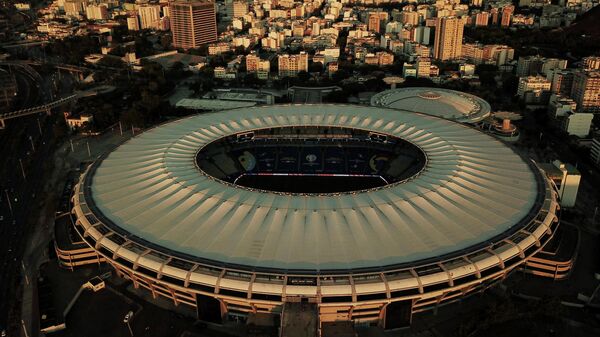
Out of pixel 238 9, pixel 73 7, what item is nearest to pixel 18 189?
pixel 238 9

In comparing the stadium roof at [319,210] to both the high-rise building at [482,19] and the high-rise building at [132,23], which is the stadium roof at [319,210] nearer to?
the high-rise building at [482,19]

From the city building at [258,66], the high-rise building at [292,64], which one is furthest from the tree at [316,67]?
the city building at [258,66]

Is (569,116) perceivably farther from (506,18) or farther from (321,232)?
(506,18)

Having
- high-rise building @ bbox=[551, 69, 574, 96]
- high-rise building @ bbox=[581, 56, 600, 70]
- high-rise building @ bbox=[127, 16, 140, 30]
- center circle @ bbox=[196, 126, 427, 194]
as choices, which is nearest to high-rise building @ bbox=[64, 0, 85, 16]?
high-rise building @ bbox=[127, 16, 140, 30]

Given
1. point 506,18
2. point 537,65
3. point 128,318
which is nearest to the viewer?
point 128,318

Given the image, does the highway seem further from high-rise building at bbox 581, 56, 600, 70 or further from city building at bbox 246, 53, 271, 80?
high-rise building at bbox 581, 56, 600, 70
